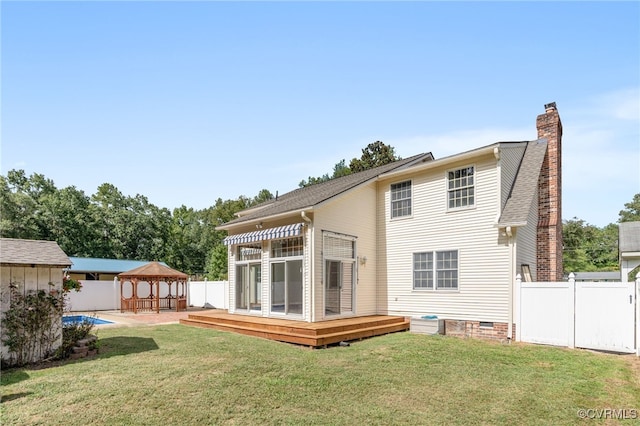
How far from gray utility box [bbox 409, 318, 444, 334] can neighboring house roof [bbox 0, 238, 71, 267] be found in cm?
960

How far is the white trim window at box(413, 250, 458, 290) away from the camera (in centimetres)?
1166

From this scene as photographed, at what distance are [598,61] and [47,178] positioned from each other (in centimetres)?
4412

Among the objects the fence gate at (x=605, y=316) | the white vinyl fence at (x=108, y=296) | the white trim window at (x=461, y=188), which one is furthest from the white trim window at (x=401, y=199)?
the white vinyl fence at (x=108, y=296)

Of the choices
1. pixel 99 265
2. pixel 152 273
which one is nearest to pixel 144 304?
pixel 152 273

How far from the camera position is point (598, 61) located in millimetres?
10680

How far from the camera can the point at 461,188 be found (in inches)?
464

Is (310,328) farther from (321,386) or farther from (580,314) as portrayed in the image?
(580,314)

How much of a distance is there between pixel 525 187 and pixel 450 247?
2.81 m

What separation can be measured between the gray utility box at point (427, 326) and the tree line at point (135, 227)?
23087mm

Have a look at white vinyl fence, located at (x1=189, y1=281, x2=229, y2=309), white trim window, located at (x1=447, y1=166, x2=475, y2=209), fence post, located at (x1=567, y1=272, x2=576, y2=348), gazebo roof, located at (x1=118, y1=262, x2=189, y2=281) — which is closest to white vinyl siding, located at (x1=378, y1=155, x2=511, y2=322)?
white trim window, located at (x1=447, y1=166, x2=475, y2=209)

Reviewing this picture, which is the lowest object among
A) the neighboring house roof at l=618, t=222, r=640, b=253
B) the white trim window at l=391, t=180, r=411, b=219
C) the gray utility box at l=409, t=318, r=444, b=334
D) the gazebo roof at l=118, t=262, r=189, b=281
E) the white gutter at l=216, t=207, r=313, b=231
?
the gray utility box at l=409, t=318, r=444, b=334

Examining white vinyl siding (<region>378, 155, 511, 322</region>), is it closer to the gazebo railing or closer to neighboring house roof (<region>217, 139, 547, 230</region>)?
neighboring house roof (<region>217, 139, 547, 230</region>)

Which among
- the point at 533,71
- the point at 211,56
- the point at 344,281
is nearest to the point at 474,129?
the point at 533,71

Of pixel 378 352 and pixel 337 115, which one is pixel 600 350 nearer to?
pixel 378 352
